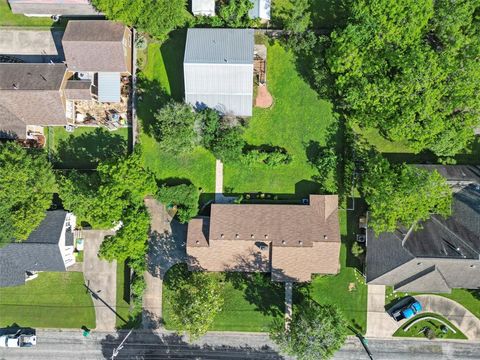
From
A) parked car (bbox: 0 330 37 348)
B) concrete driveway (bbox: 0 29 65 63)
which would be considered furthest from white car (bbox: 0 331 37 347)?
concrete driveway (bbox: 0 29 65 63)

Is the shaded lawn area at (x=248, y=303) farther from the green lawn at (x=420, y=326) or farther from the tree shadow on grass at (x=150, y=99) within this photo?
the tree shadow on grass at (x=150, y=99)

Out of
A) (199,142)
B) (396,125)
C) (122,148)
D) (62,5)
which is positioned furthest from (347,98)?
(62,5)

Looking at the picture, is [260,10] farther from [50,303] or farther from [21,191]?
[50,303]

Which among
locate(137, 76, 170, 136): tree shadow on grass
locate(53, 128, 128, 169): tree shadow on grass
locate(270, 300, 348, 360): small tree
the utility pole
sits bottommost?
the utility pole

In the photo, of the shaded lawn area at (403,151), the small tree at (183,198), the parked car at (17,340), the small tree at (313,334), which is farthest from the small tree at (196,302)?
the shaded lawn area at (403,151)

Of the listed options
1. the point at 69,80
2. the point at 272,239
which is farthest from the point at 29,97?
the point at 272,239

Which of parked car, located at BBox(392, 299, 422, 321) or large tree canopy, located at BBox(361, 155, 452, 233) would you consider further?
parked car, located at BBox(392, 299, 422, 321)

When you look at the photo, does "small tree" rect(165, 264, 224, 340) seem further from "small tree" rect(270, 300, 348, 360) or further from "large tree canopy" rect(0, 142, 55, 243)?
"large tree canopy" rect(0, 142, 55, 243)
